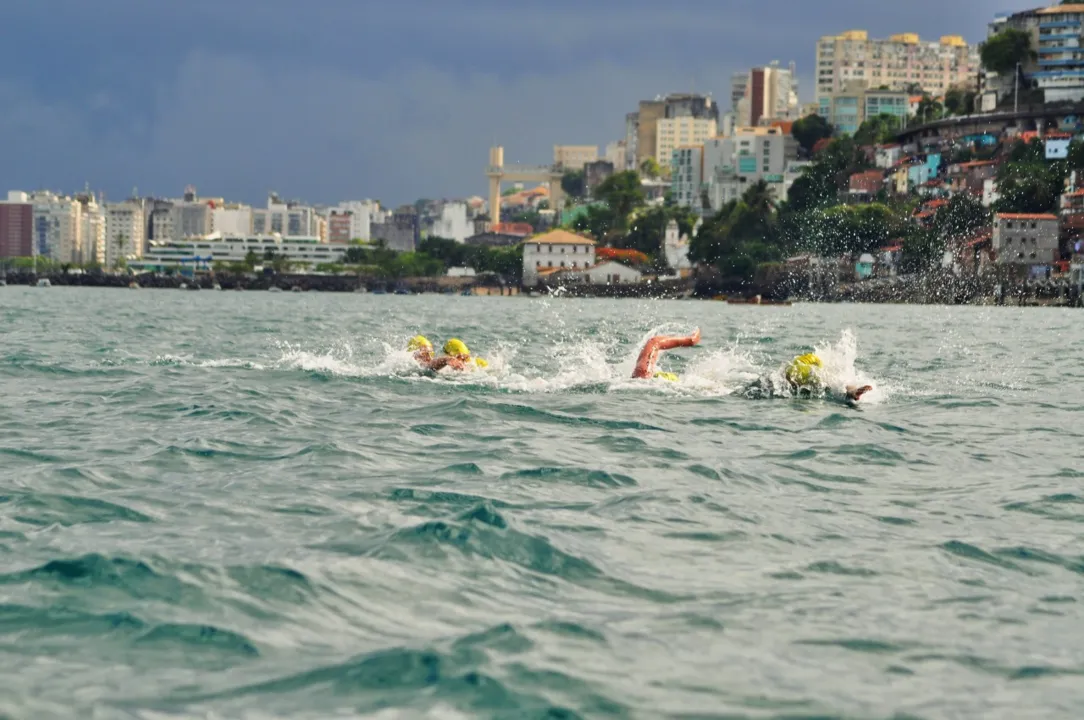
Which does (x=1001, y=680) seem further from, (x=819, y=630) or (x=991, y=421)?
(x=991, y=421)

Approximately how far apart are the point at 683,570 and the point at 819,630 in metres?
1.45

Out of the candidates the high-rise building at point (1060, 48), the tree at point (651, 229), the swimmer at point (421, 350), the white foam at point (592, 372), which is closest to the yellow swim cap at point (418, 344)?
the swimmer at point (421, 350)

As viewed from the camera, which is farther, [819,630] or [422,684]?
[819,630]

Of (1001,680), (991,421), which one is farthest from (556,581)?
(991,421)

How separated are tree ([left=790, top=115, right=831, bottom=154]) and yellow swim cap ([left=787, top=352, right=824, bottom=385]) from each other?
16704 centimetres

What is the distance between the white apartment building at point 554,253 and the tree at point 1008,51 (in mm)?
44733

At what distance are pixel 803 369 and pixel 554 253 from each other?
13464 centimetres

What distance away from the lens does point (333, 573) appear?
8.76 m

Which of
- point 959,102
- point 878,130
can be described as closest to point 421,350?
point 959,102

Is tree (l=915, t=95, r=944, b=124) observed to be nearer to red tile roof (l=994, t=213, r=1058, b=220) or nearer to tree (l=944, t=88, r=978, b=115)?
tree (l=944, t=88, r=978, b=115)

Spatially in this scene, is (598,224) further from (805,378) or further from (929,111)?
(805,378)

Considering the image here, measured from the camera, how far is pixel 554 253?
154000 millimetres

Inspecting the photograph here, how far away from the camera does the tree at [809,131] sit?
182 m

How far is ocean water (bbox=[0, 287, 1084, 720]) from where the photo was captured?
6.96 m
